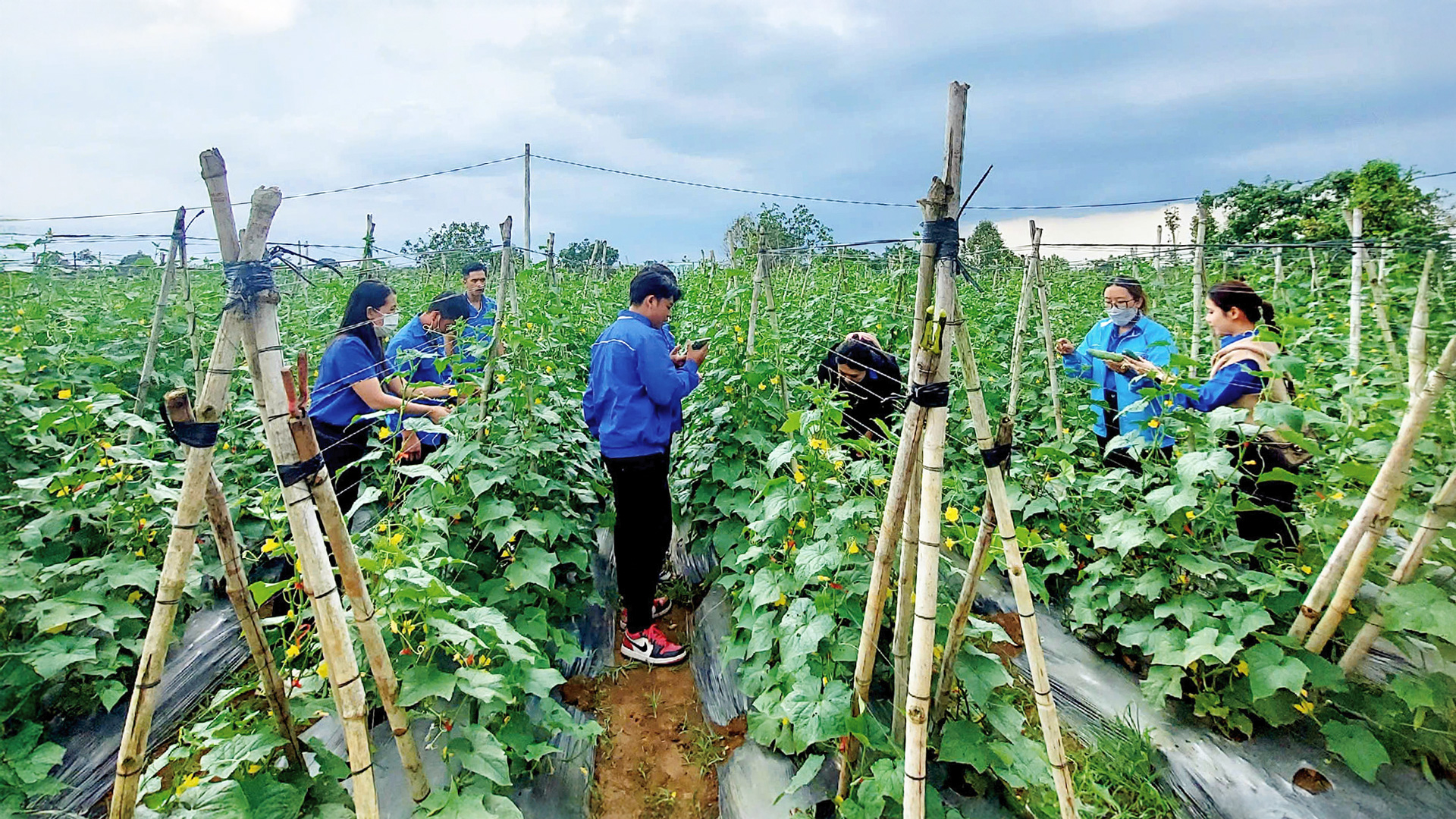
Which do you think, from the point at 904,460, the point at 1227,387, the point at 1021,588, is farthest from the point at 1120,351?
the point at 904,460

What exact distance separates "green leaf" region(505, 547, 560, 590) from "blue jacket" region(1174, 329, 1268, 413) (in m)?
3.01

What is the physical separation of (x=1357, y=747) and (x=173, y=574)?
12.3ft

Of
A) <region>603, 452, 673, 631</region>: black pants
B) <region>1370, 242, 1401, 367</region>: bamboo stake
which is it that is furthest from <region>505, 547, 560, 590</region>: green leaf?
<region>1370, 242, 1401, 367</region>: bamboo stake

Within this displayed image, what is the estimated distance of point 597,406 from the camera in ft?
12.2

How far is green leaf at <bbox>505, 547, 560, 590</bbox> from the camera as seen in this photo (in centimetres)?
310

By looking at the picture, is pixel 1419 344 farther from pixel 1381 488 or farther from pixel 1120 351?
pixel 1120 351

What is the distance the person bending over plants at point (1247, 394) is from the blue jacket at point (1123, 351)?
1.16ft

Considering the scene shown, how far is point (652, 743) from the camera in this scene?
3422 mm

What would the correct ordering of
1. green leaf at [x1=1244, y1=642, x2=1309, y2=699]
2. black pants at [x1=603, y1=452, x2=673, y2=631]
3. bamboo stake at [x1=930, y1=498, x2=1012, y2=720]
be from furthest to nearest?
black pants at [x1=603, y1=452, x2=673, y2=631], green leaf at [x1=1244, y1=642, x2=1309, y2=699], bamboo stake at [x1=930, y1=498, x2=1012, y2=720]

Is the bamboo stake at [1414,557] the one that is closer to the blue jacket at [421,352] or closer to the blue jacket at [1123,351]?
the blue jacket at [1123,351]

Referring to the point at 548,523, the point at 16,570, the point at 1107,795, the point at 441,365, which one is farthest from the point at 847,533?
the point at 16,570

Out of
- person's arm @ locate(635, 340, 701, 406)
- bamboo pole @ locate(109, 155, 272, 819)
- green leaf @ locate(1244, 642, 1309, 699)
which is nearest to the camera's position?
bamboo pole @ locate(109, 155, 272, 819)

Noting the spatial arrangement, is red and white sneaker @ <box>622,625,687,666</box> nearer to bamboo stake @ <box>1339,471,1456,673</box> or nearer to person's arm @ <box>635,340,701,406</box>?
person's arm @ <box>635,340,701,406</box>

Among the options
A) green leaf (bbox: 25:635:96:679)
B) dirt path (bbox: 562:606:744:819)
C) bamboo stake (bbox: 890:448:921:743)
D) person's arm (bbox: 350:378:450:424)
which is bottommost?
dirt path (bbox: 562:606:744:819)
